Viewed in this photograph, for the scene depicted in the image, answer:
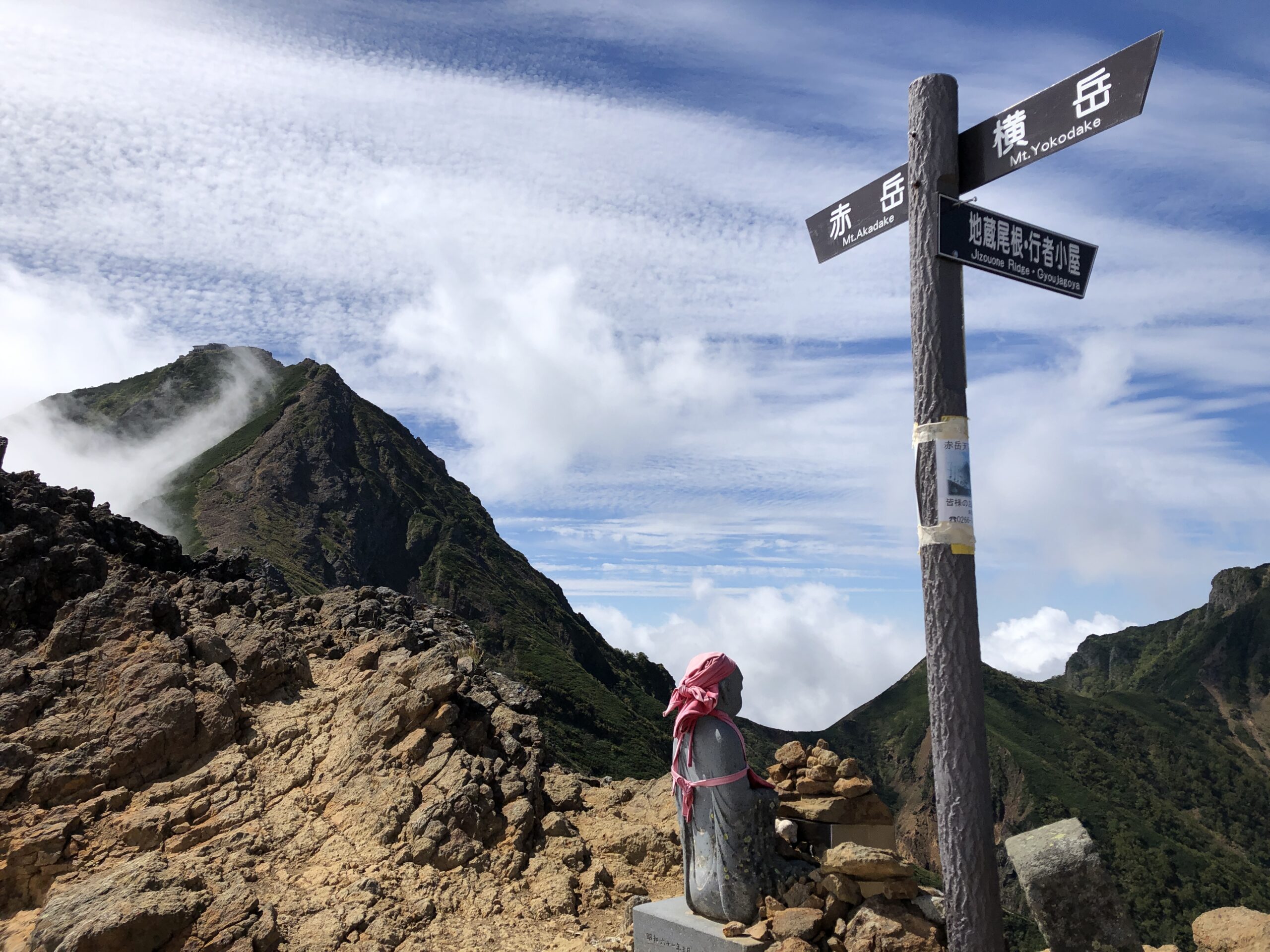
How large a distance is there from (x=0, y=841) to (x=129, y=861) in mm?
1838

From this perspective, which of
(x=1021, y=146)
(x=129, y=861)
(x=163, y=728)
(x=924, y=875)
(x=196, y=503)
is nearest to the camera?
(x=1021, y=146)

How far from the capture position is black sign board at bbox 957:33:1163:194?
4617mm

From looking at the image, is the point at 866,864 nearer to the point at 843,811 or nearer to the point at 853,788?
the point at 843,811

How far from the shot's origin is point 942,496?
17.5 ft

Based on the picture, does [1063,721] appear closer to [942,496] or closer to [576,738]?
[576,738]

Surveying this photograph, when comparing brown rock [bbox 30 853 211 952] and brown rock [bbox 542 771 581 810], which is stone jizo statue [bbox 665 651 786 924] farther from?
brown rock [bbox 30 853 211 952]

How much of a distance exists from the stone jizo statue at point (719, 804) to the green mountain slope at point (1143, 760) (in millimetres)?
40464

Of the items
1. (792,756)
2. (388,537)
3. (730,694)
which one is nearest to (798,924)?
(730,694)

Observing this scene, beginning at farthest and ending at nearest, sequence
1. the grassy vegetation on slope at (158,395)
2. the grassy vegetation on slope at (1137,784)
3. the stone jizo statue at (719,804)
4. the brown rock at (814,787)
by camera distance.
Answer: the grassy vegetation on slope at (158,395) < the grassy vegetation on slope at (1137,784) < the brown rock at (814,787) < the stone jizo statue at (719,804)

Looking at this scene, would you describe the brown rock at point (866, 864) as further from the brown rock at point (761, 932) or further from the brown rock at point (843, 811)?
the brown rock at point (843, 811)

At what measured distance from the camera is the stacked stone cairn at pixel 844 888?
5750 millimetres

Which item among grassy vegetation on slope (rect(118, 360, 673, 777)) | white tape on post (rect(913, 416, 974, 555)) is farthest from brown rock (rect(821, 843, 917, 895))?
grassy vegetation on slope (rect(118, 360, 673, 777))

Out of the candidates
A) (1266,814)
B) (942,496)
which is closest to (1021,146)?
(942,496)

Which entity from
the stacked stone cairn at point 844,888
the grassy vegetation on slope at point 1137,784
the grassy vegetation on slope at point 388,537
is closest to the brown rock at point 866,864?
the stacked stone cairn at point 844,888
